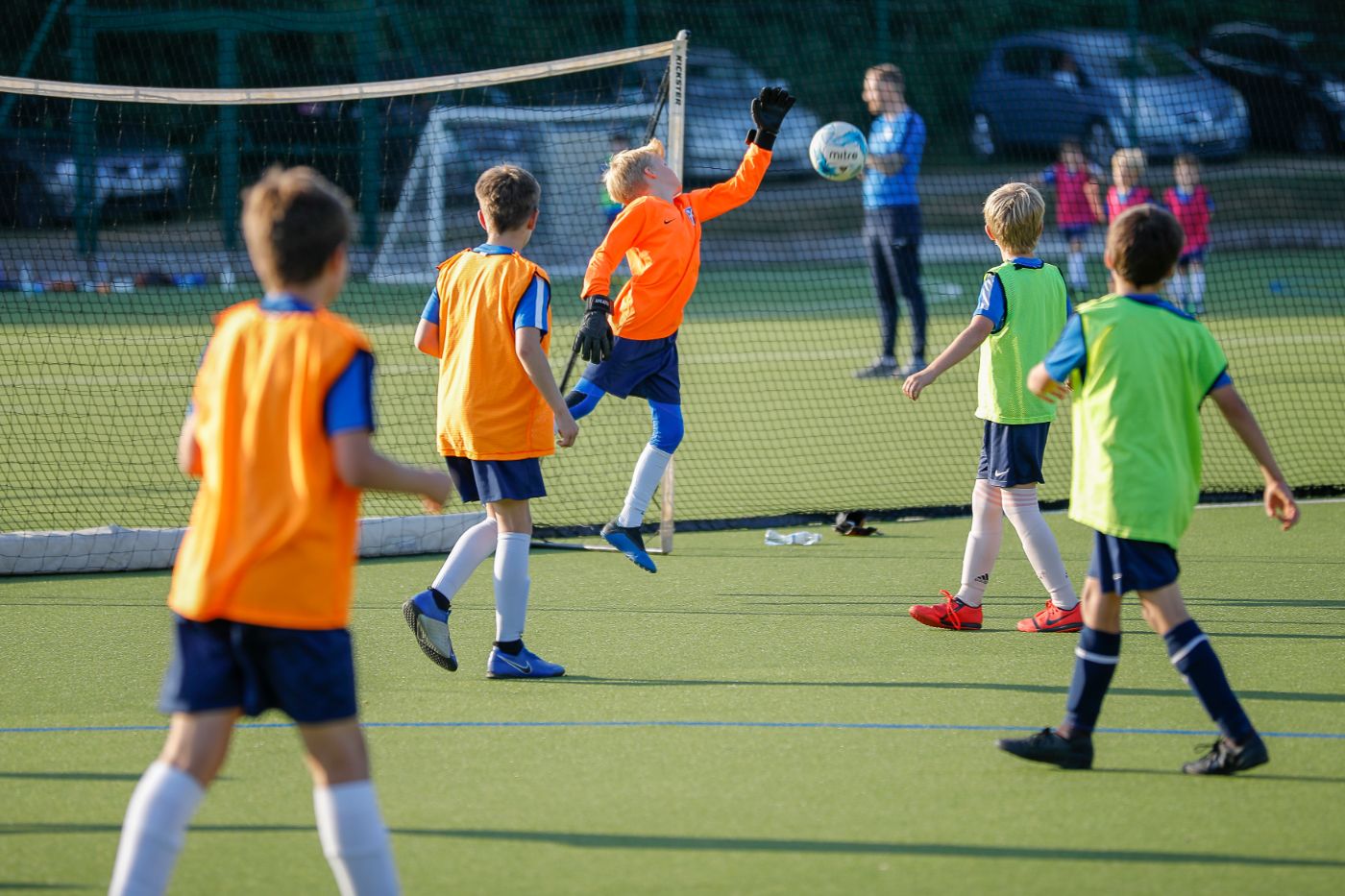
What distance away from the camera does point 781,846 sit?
371 cm

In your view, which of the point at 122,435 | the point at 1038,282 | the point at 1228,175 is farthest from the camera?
the point at 1228,175

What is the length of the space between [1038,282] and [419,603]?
8.27 feet

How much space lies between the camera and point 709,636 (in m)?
5.86

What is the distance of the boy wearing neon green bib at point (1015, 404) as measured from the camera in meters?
5.66

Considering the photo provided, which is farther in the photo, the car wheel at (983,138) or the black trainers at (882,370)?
the car wheel at (983,138)

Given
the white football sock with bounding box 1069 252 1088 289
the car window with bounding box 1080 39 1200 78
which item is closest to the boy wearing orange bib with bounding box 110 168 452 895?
the white football sock with bounding box 1069 252 1088 289

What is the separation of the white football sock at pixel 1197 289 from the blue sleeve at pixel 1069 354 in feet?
43.7

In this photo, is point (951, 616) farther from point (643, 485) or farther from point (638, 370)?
point (638, 370)

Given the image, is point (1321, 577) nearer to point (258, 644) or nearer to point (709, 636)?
point (709, 636)

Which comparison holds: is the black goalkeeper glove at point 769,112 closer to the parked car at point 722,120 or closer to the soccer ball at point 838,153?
the soccer ball at point 838,153

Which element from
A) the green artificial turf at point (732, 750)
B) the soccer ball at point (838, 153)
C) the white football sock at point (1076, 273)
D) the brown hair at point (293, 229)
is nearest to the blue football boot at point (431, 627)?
the green artificial turf at point (732, 750)

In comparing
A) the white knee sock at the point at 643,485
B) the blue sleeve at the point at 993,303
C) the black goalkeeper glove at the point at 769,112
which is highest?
the black goalkeeper glove at the point at 769,112

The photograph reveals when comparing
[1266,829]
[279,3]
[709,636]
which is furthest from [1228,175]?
[1266,829]

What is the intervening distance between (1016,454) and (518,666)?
199cm
